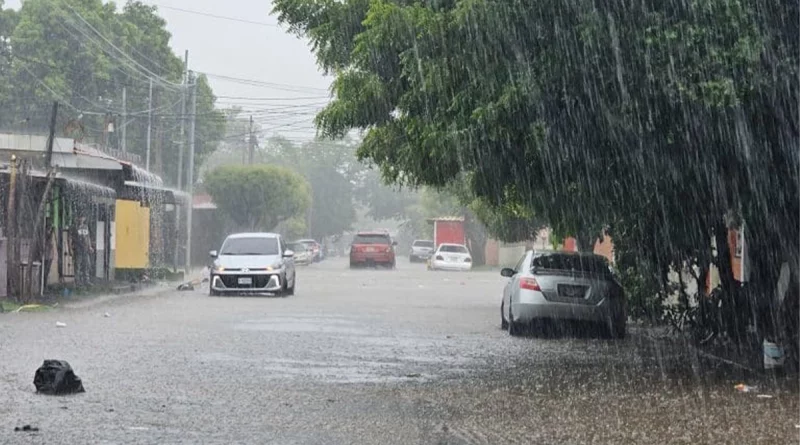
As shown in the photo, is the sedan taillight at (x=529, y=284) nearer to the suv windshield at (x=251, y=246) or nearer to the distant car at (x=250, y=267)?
the distant car at (x=250, y=267)

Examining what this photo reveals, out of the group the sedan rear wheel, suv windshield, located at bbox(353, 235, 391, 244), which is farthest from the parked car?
suv windshield, located at bbox(353, 235, 391, 244)

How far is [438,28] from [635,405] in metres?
4.08

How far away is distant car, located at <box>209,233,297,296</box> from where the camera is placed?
31469 mm

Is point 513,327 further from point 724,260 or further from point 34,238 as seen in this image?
point 34,238

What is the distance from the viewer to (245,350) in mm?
16953

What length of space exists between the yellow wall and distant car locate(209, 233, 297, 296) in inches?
229

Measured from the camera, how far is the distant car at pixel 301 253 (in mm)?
69188

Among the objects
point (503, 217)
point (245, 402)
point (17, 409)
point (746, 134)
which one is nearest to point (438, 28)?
point (746, 134)

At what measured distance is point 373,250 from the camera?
61.9m

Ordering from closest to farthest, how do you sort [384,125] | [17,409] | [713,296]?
[17,409] → [384,125] → [713,296]

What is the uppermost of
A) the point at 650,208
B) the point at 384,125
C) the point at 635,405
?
the point at 384,125

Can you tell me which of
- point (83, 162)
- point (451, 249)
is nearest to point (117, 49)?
point (451, 249)

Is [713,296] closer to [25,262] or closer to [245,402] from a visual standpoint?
[245,402]

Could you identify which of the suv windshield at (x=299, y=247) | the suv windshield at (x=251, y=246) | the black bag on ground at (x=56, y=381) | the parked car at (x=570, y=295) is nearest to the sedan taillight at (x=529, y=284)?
the parked car at (x=570, y=295)
